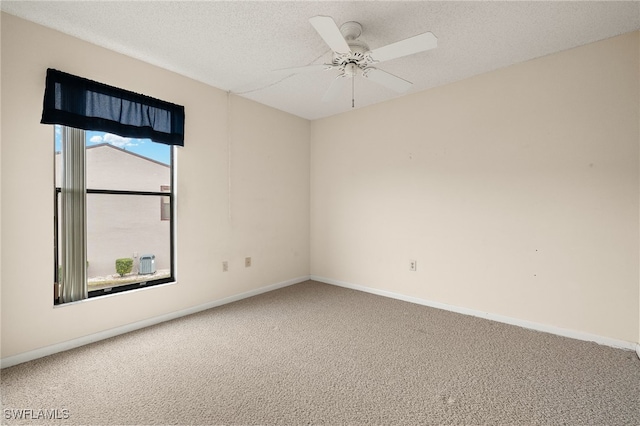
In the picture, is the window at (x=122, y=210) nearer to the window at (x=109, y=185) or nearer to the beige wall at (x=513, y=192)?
the window at (x=109, y=185)

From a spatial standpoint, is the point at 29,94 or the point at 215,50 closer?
the point at 29,94

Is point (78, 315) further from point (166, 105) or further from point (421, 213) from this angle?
point (421, 213)

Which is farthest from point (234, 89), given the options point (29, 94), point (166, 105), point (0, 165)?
point (0, 165)

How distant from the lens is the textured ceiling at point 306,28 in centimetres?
202

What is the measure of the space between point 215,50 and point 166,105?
77 cm

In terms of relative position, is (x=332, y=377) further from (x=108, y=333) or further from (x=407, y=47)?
(x=407, y=47)

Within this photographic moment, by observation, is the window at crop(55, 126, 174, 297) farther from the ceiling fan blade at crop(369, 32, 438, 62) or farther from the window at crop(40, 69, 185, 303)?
the ceiling fan blade at crop(369, 32, 438, 62)

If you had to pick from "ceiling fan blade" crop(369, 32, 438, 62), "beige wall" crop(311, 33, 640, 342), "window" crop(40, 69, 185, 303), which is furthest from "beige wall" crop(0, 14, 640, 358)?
"ceiling fan blade" crop(369, 32, 438, 62)

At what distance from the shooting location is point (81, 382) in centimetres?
191

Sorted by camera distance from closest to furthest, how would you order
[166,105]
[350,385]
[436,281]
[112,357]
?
[350,385], [112,357], [166,105], [436,281]

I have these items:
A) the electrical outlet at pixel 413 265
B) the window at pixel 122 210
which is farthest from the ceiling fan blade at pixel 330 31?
the electrical outlet at pixel 413 265

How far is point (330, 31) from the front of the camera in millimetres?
1745

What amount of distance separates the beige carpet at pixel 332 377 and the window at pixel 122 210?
57cm

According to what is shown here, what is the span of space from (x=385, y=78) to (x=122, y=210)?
263 cm
